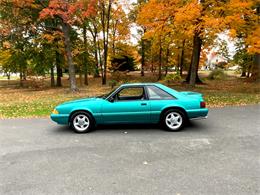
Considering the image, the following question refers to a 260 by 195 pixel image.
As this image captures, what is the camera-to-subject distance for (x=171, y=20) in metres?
13.6

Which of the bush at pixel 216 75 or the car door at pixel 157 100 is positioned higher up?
the bush at pixel 216 75

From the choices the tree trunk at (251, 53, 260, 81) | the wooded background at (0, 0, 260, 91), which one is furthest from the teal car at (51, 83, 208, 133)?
the tree trunk at (251, 53, 260, 81)

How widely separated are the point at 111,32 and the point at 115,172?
28.4 meters

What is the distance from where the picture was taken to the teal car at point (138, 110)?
6086 mm

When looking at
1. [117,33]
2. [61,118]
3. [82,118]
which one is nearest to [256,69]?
[117,33]

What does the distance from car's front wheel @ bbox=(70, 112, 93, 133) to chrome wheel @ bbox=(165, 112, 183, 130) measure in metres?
2.20

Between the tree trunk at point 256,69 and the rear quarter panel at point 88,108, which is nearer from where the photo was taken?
the rear quarter panel at point 88,108

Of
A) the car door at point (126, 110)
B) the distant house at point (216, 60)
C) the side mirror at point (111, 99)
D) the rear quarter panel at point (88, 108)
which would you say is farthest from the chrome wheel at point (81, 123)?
the distant house at point (216, 60)

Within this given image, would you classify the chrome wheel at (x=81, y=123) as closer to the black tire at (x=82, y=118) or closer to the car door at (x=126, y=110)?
the black tire at (x=82, y=118)

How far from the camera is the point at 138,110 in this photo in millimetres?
6121

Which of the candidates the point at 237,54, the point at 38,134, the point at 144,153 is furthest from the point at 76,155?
the point at 237,54

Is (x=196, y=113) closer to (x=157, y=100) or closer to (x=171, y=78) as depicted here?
(x=157, y=100)

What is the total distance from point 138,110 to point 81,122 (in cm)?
167

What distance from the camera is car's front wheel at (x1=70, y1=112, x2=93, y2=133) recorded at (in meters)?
6.19
